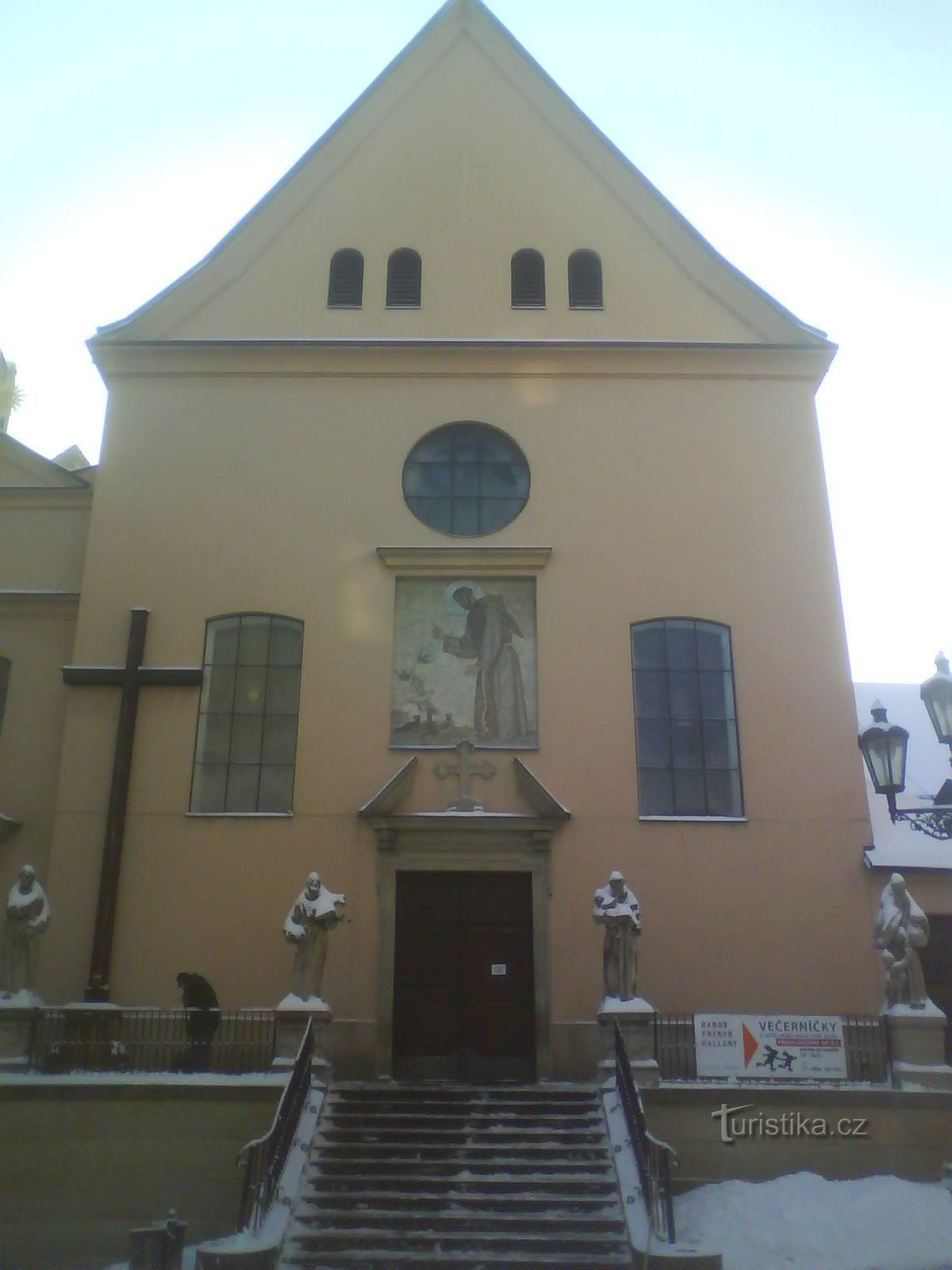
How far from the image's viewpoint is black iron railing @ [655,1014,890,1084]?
11398mm

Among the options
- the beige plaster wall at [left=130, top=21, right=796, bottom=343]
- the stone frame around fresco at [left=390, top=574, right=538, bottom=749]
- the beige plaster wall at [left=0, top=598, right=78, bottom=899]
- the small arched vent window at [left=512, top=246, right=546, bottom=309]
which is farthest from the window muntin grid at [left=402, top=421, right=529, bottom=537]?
the beige plaster wall at [left=0, top=598, right=78, bottom=899]

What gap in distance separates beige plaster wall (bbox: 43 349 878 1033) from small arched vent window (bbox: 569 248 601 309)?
1.12 m

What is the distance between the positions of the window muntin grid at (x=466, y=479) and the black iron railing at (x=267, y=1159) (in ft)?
25.5

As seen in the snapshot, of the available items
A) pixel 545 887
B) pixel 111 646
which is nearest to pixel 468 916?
pixel 545 887

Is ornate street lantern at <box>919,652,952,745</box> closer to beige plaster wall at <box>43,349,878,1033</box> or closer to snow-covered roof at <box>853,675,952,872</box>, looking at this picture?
snow-covered roof at <box>853,675,952,872</box>

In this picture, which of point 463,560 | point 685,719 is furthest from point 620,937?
point 463,560

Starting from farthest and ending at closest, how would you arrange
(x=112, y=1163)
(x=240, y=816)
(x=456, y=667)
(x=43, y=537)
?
(x=43, y=537) < (x=456, y=667) < (x=240, y=816) < (x=112, y=1163)

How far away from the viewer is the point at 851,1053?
11531 mm

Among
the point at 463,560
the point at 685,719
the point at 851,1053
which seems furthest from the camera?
the point at 463,560

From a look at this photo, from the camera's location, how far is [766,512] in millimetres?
15766

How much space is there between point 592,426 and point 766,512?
2.76 meters

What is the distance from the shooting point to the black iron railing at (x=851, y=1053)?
11398mm

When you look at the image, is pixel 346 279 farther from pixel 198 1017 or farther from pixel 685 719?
pixel 198 1017

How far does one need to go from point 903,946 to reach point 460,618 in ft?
22.3
